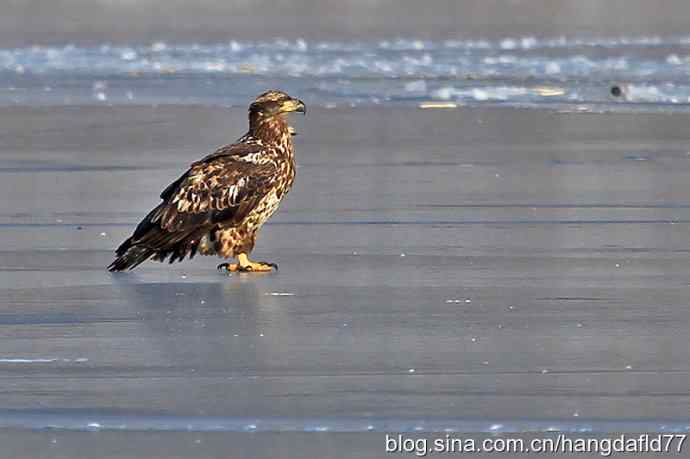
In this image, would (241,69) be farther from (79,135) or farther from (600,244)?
(600,244)

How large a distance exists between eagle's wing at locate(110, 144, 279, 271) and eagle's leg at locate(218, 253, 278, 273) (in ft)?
0.58

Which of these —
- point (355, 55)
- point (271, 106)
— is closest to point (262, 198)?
point (271, 106)

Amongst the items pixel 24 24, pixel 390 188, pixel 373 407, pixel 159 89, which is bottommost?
pixel 373 407

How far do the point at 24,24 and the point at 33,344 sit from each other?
37419 millimetres

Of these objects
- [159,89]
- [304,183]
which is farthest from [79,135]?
[159,89]

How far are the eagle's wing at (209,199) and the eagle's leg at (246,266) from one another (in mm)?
176

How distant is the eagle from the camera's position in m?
10.1

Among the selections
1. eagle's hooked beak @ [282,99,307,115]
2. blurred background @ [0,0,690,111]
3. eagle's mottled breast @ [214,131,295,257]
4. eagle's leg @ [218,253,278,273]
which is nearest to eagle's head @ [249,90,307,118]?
eagle's hooked beak @ [282,99,307,115]

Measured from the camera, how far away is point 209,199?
1023 centimetres

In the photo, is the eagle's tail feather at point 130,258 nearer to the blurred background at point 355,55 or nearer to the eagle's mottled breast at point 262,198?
the eagle's mottled breast at point 262,198

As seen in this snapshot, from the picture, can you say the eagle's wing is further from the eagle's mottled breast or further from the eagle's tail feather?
the eagle's tail feather

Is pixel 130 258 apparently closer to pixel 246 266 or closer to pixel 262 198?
pixel 246 266

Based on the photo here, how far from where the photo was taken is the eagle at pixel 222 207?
10.1 m

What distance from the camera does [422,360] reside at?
7520 mm
